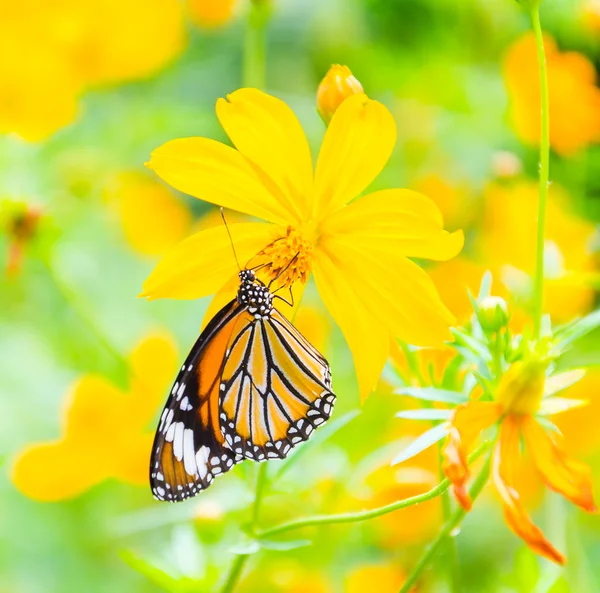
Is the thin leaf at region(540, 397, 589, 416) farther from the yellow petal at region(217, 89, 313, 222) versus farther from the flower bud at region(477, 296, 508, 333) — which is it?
the yellow petal at region(217, 89, 313, 222)

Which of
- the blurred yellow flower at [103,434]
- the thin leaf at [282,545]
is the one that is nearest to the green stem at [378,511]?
the thin leaf at [282,545]

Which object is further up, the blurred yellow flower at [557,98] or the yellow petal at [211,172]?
the blurred yellow flower at [557,98]

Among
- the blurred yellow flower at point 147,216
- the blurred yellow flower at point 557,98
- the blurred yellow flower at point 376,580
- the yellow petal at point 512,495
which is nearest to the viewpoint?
the yellow petal at point 512,495

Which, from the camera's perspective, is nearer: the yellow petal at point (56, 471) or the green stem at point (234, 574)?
the green stem at point (234, 574)

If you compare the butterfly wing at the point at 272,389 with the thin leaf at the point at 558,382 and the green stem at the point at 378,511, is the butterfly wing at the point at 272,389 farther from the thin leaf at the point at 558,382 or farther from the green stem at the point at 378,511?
the thin leaf at the point at 558,382

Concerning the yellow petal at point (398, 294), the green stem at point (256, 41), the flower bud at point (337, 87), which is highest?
the green stem at point (256, 41)
